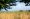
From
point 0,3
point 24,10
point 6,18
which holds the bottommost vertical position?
point 6,18

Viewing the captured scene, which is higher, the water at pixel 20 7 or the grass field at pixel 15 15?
the water at pixel 20 7

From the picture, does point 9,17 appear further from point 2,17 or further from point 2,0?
point 2,0

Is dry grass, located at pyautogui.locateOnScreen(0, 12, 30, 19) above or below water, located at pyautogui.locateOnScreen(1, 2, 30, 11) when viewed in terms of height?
below

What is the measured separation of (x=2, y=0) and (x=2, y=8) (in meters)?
0.12

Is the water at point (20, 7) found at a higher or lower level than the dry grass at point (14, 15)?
higher

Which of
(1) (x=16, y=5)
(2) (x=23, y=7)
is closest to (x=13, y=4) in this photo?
(1) (x=16, y=5)

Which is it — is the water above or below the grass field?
above

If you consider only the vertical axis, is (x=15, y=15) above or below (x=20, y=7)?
below

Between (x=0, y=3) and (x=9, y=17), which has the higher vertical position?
(x=0, y=3)

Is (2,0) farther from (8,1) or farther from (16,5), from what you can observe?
(16,5)

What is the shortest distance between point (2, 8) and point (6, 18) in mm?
159

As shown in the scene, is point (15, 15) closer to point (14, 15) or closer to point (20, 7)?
point (14, 15)

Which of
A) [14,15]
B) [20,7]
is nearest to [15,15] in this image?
[14,15]

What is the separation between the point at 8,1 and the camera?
0.86 metres
